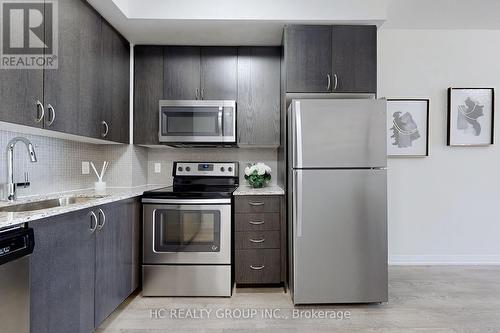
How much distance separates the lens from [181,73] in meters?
2.86

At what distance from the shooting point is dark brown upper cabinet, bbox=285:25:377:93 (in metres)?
2.48

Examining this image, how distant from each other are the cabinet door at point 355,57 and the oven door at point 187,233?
1.44 metres

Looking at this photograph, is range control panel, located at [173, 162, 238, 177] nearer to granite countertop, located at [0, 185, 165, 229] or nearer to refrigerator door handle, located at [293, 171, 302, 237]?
granite countertop, located at [0, 185, 165, 229]

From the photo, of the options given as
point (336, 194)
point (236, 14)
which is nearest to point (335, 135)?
point (336, 194)

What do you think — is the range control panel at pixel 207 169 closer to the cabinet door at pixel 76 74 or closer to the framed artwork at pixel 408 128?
the cabinet door at pixel 76 74

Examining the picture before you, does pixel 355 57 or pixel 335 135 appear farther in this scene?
pixel 355 57

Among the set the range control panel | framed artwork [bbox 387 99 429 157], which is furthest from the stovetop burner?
framed artwork [bbox 387 99 429 157]

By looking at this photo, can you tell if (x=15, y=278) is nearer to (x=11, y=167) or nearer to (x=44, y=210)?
(x=44, y=210)

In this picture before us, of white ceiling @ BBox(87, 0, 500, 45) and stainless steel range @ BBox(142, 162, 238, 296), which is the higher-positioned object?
white ceiling @ BBox(87, 0, 500, 45)

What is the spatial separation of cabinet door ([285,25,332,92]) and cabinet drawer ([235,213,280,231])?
3.53 ft

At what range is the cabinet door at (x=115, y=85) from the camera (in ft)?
7.76

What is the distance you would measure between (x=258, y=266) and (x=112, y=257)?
1149 millimetres

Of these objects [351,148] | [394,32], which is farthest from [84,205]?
[394,32]

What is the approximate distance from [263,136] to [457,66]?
2295 mm
